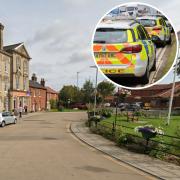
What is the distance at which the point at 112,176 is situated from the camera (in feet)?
32.4

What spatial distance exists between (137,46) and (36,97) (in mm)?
71756

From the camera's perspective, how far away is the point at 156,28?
8.42 m

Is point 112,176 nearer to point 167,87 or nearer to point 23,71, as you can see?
point 23,71

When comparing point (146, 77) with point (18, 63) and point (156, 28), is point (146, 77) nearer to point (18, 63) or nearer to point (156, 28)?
point (156, 28)

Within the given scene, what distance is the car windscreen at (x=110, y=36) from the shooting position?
8.61 meters

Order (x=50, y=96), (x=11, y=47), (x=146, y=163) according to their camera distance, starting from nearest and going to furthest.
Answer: (x=146, y=163) → (x=11, y=47) → (x=50, y=96)

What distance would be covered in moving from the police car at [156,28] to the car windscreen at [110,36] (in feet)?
1.79

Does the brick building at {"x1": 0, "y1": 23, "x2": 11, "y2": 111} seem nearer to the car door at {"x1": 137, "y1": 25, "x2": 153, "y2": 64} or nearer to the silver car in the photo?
the silver car

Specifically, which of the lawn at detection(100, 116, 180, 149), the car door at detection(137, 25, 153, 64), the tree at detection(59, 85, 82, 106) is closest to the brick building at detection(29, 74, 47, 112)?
the tree at detection(59, 85, 82, 106)

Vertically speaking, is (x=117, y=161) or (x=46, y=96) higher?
(x=46, y=96)

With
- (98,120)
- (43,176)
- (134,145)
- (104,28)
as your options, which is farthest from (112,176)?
(98,120)

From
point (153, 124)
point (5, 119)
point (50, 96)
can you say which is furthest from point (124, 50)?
point (50, 96)

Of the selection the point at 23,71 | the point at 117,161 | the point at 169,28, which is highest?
the point at 23,71

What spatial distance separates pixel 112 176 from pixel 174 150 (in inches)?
181
